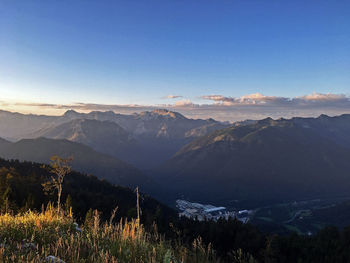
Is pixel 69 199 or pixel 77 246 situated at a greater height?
pixel 77 246

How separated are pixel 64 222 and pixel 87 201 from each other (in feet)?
353

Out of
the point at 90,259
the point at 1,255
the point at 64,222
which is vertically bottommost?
the point at 64,222

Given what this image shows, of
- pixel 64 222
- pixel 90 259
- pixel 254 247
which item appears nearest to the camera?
pixel 90 259

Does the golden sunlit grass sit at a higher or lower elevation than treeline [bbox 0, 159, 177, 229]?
higher

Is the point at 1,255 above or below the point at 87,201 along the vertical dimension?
above

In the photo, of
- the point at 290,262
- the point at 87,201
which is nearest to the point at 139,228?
the point at 290,262

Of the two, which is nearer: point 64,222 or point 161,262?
point 161,262

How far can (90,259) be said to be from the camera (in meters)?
6.11

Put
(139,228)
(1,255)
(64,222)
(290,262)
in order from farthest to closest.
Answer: (290,262), (64,222), (139,228), (1,255)

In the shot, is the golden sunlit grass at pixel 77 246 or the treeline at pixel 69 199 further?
the treeline at pixel 69 199

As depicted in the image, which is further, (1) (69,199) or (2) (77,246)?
(1) (69,199)

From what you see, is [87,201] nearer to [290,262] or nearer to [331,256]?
[290,262]

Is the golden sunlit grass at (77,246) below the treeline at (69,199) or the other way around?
the other way around

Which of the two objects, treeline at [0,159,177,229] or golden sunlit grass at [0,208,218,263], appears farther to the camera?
treeline at [0,159,177,229]
